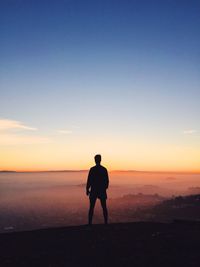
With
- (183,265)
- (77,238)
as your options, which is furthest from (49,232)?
(183,265)

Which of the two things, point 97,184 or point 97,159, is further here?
point 97,184

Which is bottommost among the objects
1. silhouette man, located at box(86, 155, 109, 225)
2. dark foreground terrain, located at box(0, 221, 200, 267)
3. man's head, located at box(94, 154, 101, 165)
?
dark foreground terrain, located at box(0, 221, 200, 267)

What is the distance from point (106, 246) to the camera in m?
12.8

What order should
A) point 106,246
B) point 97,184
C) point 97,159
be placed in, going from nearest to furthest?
point 106,246 → point 97,159 → point 97,184

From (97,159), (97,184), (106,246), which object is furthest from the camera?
(97,184)

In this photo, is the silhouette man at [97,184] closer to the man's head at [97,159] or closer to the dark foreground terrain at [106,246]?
the man's head at [97,159]

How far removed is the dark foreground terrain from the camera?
11180 mm

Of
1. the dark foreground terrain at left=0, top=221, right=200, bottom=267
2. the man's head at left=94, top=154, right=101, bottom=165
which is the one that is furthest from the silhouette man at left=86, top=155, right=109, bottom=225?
the dark foreground terrain at left=0, top=221, right=200, bottom=267

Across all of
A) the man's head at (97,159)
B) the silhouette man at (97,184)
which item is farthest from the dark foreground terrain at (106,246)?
the man's head at (97,159)

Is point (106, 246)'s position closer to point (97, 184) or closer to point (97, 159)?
point (97, 184)

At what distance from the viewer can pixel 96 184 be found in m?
16.3

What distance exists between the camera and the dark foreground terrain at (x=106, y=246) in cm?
1118

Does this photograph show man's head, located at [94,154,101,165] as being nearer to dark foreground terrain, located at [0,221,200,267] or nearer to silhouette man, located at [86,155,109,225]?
silhouette man, located at [86,155,109,225]

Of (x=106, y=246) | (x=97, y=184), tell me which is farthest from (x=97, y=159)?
(x=106, y=246)
